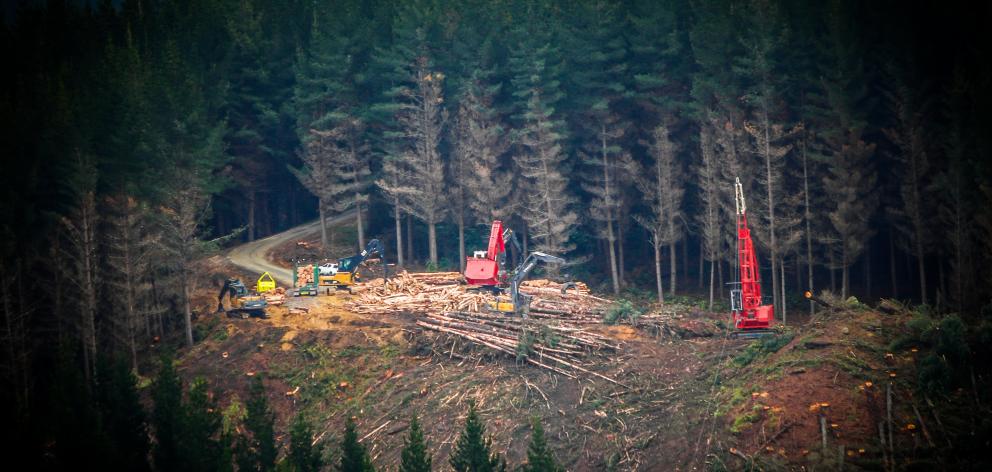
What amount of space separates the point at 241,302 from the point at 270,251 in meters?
13.5

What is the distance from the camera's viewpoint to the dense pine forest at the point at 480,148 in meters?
44.5

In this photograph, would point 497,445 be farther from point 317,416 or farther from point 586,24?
point 586,24

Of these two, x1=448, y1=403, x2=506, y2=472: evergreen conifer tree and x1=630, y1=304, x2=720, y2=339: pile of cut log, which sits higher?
x1=630, y1=304, x2=720, y2=339: pile of cut log

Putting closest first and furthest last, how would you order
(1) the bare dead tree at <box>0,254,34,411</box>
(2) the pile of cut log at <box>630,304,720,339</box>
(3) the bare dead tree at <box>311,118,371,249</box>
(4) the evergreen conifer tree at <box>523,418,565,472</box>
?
(4) the evergreen conifer tree at <box>523,418,565,472</box> → (1) the bare dead tree at <box>0,254,34,411</box> → (2) the pile of cut log at <box>630,304,720,339</box> → (3) the bare dead tree at <box>311,118,371,249</box>

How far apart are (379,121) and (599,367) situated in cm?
2763

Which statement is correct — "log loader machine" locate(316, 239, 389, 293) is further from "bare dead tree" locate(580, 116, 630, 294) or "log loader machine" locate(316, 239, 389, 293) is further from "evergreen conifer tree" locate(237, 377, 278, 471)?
"evergreen conifer tree" locate(237, 377, 278, 471)

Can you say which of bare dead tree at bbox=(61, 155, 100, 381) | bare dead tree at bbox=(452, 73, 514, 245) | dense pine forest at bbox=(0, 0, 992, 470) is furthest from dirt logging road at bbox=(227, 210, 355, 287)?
bare dead tree at bbox=(452, 73, 514, 245)

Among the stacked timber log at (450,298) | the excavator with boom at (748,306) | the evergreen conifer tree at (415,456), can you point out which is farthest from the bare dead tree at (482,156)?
the evergreen conifer tree at (415,456)

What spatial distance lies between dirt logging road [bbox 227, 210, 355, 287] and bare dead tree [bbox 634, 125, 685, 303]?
21688mm

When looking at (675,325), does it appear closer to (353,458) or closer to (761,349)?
(761,349)

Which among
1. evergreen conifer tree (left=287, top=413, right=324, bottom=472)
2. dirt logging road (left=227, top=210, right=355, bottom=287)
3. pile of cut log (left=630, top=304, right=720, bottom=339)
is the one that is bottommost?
evergreen conifer tree (left=287, top=413, right=324, bottom=472)

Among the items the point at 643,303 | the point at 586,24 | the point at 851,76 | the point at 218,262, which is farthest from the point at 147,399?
the point at 851,76

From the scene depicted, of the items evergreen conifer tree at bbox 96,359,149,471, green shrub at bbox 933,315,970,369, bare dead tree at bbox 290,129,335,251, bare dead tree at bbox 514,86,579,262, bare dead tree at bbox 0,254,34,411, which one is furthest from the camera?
bare dead tree at bbox 290,129,335,251

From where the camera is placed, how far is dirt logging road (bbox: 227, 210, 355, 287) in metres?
57.1
